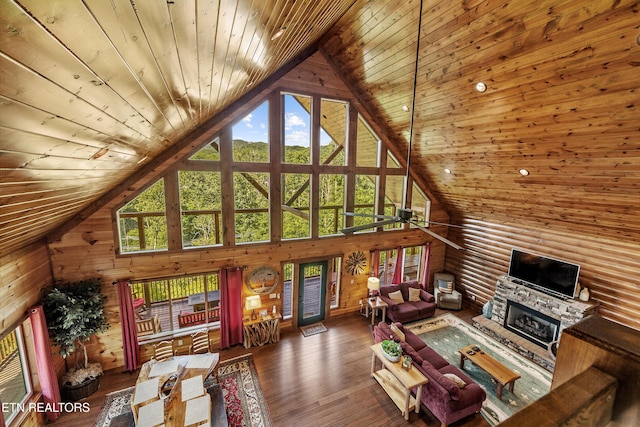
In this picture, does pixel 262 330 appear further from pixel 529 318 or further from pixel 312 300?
pixel 529 318

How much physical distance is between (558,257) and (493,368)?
3073 mm

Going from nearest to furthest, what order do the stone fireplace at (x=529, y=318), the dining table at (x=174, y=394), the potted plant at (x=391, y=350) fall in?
the dining table at (x=174, y=394)
the potted plant at (x=391, y=350)
the stone fireplace at (x=529, y=318)

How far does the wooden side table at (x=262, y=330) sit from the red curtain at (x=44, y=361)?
10.2 feet

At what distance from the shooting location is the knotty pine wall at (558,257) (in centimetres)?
535

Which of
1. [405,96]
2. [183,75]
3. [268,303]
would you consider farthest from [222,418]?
[405,96]

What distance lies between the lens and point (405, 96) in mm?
5566

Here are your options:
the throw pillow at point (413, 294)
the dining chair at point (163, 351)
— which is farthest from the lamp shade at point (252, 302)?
the throw pillow at point (413, 294)

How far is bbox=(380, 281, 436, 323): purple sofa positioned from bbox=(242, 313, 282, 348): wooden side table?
2909 millimetres

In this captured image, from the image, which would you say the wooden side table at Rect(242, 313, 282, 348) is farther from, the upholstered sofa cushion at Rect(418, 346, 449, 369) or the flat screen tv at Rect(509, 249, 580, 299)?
the flat screen tv at Rect(509, 249, 580, 299)

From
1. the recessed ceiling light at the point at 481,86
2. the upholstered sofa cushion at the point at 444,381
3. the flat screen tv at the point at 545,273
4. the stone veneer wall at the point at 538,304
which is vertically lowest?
the upholstered sofa cushion at the point at 444,381

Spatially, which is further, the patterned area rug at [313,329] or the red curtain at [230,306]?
the patterned area rug at [313,329]

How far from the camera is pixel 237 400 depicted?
4.82m

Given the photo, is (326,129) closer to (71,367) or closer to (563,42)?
(563,42)

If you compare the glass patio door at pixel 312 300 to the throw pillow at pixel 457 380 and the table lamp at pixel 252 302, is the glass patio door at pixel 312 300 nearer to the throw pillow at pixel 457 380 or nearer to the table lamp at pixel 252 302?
the table lamp at pixel 252 302
